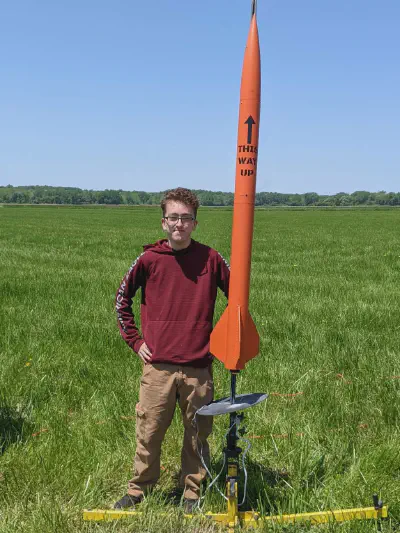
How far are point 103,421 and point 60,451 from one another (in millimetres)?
559

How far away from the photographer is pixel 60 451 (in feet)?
13.2

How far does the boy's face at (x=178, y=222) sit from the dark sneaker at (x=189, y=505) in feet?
5.34

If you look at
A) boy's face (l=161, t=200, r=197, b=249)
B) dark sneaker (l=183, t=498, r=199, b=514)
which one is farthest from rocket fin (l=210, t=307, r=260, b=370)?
dark sneaker (l=183, t=498, r=199, b=514)

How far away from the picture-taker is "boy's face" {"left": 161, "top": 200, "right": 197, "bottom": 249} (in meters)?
3.31

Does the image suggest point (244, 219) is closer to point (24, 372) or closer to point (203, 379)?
point (203, 379)

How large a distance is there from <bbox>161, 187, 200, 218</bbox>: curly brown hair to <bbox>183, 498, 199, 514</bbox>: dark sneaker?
72.9 inches

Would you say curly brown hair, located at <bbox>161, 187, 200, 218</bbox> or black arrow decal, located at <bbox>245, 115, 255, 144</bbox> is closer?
black arrow decal, located at <bbox>245, 115, 255, 144</bbox>

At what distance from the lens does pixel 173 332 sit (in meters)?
3.33

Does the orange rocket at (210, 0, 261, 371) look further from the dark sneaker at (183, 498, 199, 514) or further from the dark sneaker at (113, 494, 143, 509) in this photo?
the dark sneaker at (113, 494, 143, 509)

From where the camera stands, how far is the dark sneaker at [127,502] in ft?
11.2

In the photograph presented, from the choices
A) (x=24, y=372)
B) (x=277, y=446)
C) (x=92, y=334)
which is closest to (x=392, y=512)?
(x=277, y=446)

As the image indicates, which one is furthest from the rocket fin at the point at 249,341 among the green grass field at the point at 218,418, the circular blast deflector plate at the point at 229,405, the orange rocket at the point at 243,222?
the green grass field at the point at 218,418

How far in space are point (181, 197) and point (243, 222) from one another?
46 cm

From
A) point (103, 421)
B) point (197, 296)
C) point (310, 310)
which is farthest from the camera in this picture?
point (310, 310)
